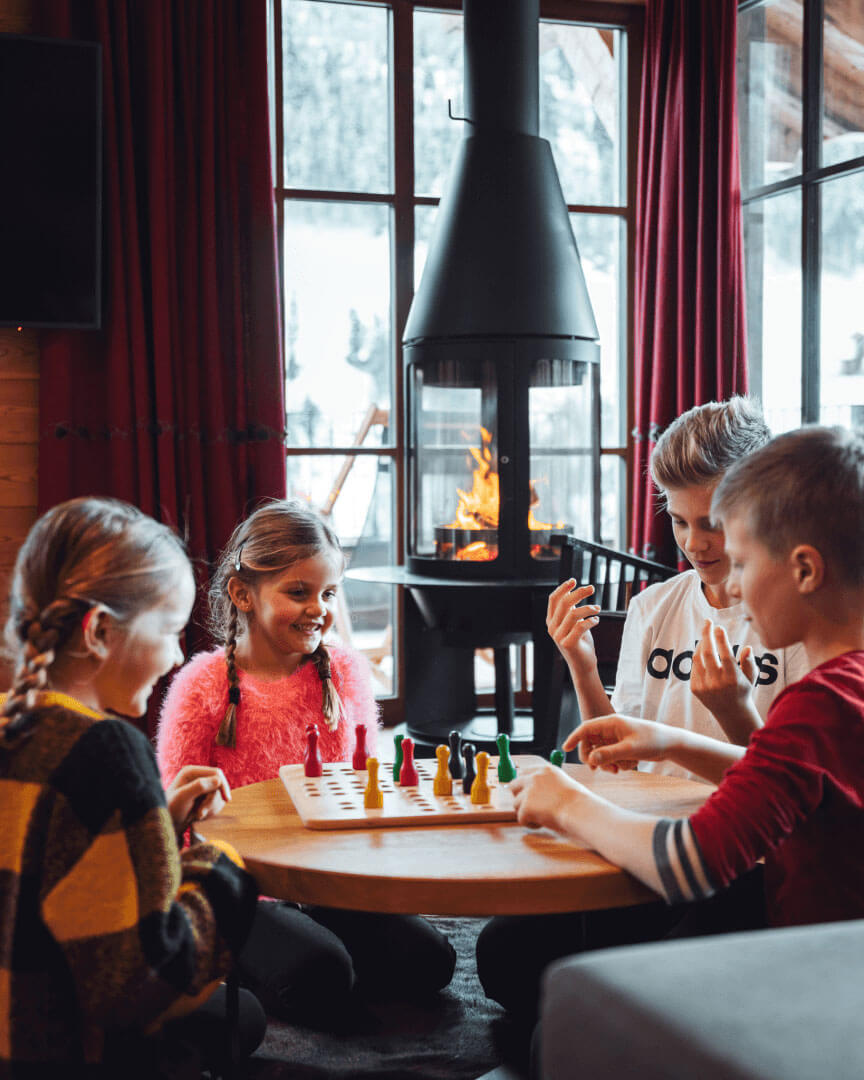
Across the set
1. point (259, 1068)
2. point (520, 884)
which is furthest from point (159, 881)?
point (259, 1068)

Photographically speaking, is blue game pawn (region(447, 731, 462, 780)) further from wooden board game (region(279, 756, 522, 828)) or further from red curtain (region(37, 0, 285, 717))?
red curtain (region(37, 0, 285, 717))

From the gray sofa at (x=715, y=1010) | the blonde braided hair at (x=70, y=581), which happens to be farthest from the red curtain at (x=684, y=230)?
the gray sofa at (x=715, y=1010)

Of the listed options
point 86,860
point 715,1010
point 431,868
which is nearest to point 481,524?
point 431,868

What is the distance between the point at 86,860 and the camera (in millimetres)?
983

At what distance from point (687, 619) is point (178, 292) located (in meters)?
2.31

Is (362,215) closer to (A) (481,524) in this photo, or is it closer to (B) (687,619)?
(A) (481,524)

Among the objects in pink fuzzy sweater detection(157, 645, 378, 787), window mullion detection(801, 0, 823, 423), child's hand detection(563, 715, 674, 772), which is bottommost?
pink fuzzy sweater detection(157, 645, 378, 787)

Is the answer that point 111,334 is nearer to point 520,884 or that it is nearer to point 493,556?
point 493,556

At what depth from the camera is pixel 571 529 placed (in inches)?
141

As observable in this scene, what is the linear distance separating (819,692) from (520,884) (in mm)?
339

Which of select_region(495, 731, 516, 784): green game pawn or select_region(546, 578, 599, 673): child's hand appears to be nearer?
select_region(495, 731, 516, 784): green game pawn

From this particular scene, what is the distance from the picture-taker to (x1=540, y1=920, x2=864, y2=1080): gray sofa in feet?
1.97

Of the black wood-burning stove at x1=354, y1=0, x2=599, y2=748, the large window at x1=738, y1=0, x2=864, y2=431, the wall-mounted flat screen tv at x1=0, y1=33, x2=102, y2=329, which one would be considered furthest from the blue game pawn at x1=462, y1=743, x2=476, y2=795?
the large window at x1=738, y1=0, x2=864, y2=431

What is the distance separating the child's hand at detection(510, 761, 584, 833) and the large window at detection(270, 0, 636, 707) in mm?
2840
